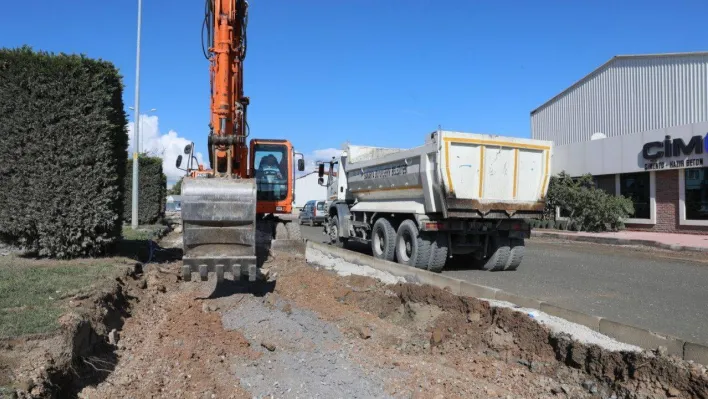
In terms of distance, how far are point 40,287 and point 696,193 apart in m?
21.1

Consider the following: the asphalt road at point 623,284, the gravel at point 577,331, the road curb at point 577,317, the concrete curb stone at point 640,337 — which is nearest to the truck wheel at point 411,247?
the asphalt road at point 623,284

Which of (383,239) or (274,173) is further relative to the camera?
(274,173)

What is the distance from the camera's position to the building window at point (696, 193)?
1975cm

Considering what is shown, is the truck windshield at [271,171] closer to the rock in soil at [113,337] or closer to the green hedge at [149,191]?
the rock in soil at [113,337]

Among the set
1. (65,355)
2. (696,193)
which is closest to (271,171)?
(65,355)

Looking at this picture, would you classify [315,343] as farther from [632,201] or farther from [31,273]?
[632,201]

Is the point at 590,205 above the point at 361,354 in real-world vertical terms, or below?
above

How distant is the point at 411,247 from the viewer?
11.5 m

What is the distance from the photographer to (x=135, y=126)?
21641 mm

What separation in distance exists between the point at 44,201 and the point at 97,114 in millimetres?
1719

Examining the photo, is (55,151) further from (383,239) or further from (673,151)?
(673,151)

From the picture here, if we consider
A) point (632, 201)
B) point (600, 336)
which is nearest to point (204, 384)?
point (600, 336)

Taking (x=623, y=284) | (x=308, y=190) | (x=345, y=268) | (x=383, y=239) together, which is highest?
(x=308, y=190)

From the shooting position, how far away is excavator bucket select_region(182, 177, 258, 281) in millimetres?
7574
